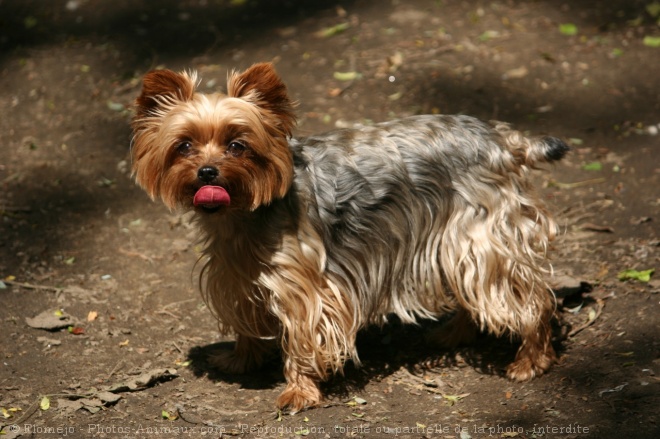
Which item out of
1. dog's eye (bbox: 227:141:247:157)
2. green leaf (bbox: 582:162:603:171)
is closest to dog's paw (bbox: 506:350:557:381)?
dog's eye (bbox: 227:141:247:157)

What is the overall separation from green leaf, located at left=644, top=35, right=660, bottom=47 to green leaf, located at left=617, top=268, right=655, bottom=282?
4.34 m

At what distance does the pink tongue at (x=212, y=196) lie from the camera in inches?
189

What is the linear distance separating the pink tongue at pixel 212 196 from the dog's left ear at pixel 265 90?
1.84 feet

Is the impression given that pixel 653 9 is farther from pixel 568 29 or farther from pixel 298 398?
pixel 298 398

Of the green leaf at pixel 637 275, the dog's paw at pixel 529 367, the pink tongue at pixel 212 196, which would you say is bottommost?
the dog's paw at pixel 529 367

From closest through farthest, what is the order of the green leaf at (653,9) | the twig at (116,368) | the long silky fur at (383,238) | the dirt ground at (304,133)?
the long silky fur at (383,238) < the dirt ground at (304,133) < the twig at (116,368) < the green leaf at (653,9)

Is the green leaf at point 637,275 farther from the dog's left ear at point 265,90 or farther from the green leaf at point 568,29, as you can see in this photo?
the green leaf at point 568,29

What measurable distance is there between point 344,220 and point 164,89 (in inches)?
53.5

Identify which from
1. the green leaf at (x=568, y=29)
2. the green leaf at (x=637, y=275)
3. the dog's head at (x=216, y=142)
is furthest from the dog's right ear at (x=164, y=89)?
the green leaf at (x=568, y=29)

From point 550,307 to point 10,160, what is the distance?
5.86 m

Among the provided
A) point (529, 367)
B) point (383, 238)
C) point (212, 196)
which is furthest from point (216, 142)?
point (529, 367)

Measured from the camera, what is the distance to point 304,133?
860 centimetres

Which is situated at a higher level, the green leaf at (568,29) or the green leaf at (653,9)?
the green leaf at (653,9)

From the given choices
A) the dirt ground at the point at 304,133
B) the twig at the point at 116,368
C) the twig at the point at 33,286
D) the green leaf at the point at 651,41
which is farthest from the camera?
the green leaf at the point at 651,41
